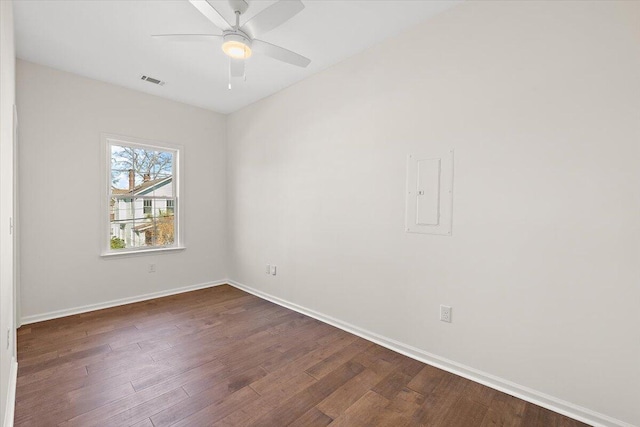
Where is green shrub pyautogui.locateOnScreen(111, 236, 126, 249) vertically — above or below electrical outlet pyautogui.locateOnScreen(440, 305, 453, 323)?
above

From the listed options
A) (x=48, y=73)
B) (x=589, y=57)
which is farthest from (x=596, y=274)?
(x=48, y=73)

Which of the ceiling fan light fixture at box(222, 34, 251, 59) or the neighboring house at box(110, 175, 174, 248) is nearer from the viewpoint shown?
the ceiling fan light fixture at box(222, 34, 251, 59)

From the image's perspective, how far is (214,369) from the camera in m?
2.24

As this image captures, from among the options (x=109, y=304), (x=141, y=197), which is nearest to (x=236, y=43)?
(x=141, y=197)

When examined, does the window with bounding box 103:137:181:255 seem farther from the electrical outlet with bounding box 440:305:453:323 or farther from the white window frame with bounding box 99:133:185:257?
the electrical outlet with bounding box 440:305:453:323

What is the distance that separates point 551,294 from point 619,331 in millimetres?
336

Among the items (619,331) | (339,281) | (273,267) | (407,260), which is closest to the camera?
(619,331)

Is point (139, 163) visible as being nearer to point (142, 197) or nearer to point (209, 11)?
point (142, 197)

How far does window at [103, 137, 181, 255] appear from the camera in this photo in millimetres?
3707

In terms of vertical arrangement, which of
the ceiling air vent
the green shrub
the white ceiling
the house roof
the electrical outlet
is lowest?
the electrical outlet

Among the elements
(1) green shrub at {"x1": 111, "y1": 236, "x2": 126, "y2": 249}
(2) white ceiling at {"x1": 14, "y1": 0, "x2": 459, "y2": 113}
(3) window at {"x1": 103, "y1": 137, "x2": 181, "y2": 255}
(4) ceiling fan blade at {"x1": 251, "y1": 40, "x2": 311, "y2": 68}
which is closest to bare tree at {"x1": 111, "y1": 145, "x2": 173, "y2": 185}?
(3) window at {"x1": 103, "y1": 137, "x2": 181, "y2": 255}

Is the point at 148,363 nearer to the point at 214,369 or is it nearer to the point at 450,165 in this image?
the point at 214,369

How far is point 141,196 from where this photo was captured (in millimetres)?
3945

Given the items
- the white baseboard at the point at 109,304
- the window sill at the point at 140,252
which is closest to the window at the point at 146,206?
the window sill at the point at 140,252
